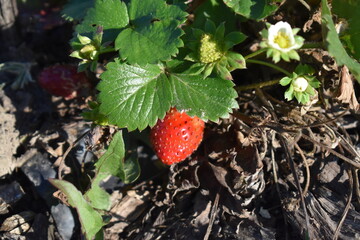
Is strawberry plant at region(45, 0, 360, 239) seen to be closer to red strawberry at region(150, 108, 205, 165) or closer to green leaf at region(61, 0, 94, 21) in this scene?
red strawberry at region(150, 108, 205, 165)

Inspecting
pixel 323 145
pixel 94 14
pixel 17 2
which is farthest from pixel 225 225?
pixel 17 2

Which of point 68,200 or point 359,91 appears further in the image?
point 359,91

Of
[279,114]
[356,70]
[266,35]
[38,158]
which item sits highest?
[266,35]

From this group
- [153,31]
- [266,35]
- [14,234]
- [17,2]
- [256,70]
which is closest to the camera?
[266,35]

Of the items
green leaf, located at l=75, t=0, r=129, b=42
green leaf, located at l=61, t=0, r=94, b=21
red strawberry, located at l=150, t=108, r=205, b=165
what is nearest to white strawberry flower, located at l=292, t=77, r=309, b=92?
red strawberry, located at l=150, t=108, r=205, b=165

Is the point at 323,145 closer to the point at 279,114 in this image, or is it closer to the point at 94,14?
the point at 279,114

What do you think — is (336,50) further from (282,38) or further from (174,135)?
(174,135)

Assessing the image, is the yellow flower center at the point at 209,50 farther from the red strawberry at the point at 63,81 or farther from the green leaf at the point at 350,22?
the red strawberry at the point at 63,81
